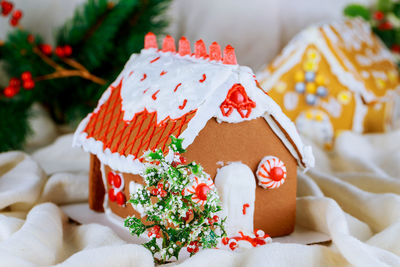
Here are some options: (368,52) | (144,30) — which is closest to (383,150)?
(368,52)

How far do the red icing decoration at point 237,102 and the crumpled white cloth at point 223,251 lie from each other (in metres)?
0.18

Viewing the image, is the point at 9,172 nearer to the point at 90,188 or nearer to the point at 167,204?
the point at 90,188

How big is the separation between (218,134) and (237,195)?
0.09 m

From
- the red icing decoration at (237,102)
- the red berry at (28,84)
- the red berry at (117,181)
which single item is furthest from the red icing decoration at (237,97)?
the red berry at (28,84)

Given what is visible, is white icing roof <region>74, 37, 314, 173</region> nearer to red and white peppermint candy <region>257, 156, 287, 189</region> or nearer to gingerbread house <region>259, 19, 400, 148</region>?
red and white peppermint candy <region>257, 156, 287, 189</region>

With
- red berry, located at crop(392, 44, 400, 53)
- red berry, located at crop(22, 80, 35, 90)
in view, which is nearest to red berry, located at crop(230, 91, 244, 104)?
red berry, located at crop(22, 80, 35, 90)

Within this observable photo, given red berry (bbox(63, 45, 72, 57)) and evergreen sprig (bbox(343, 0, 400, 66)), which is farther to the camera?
evergreen sprig (bbox(343, 0, 400, 66))

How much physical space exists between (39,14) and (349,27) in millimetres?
843

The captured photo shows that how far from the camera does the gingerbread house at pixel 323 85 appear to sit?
1288 mm

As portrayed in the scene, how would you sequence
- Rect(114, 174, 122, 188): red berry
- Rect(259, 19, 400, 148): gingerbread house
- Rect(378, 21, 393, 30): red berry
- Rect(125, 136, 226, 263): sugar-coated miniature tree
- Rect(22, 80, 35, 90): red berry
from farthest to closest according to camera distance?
Rect(378, 21, 393, 30): red berry, Rect(259, 19, 400, 148): gingerbread house, Rect(22, 80, 35, 90): red berry, Rect(114, 174, 122, 188): red berry, Rect(125, 136, 226, 263): sugar-coated miniature tree

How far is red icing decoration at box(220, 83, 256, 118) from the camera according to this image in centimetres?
71

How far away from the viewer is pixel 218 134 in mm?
721

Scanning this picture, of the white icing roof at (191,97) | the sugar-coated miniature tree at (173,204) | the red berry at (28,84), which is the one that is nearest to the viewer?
the sugar-coated miniature tree at (173,204)

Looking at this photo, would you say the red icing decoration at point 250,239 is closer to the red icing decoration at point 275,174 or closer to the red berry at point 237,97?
the red icing decoration at point 275,174
